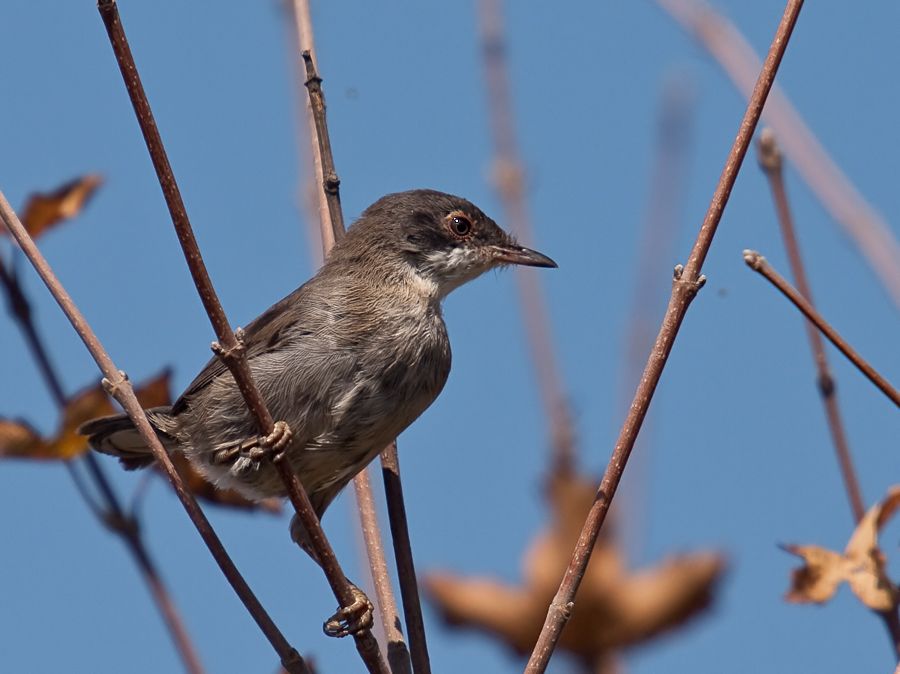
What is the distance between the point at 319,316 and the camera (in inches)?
188

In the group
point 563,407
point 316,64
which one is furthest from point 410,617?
point 316,64

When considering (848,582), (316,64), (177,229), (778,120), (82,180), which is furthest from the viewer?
(316,64)

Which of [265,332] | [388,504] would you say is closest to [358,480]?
[388,504]

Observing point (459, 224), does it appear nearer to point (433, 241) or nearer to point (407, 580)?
point (433, 241)

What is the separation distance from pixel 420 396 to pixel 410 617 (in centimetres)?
134

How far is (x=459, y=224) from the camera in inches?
218

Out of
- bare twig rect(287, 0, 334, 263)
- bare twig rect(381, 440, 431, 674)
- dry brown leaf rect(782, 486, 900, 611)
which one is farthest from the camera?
bare twig rect(287, 0, 334, 263)

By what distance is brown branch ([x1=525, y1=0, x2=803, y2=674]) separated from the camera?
2.71 metres

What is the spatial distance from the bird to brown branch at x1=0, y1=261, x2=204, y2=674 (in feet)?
2.10

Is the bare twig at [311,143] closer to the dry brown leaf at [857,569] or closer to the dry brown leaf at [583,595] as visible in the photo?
the dry brown leaf at [583,595]

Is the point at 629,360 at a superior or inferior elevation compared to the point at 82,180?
inferior

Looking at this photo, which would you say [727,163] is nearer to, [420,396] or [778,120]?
[778,120]

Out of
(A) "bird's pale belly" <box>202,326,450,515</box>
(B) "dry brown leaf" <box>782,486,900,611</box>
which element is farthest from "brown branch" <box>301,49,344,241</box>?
(B) "dry brown leaf" <box>782,486,900,611</box>

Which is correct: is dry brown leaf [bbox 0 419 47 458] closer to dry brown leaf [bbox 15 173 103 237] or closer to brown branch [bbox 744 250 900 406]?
dry brown leaf [bbox 15 173 103 237]
